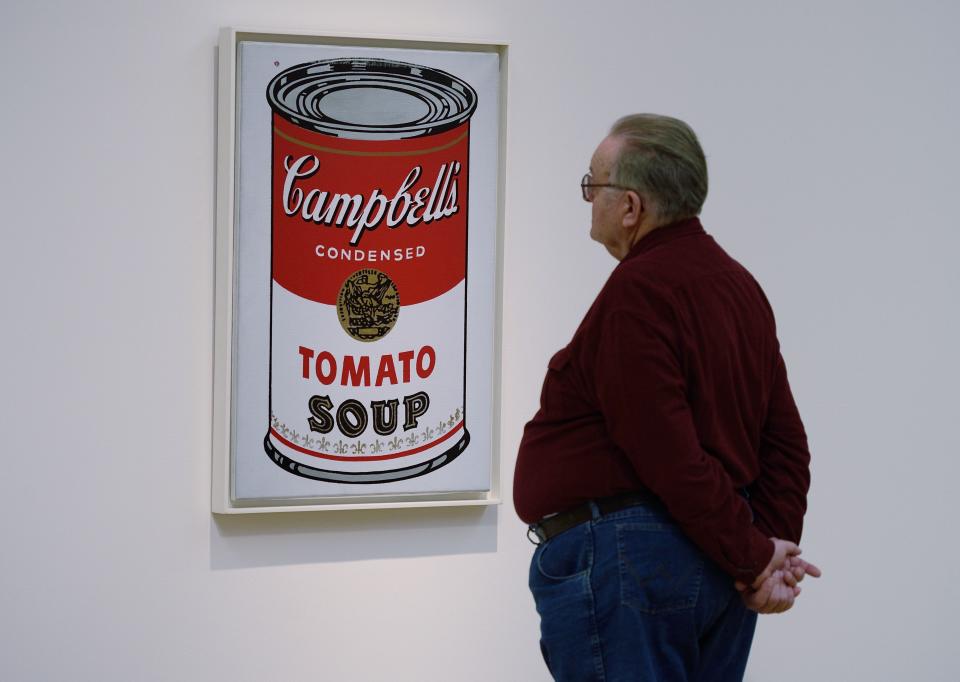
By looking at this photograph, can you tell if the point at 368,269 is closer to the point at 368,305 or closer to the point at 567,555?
the point at 368,305

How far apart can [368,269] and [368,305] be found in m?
0.08

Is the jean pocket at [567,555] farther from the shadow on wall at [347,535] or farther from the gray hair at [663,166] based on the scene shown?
the shadow on wall at [347,535]

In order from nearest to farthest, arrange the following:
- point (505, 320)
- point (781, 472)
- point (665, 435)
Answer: point (665, 435) → point (781, 472) → point (505, 320)

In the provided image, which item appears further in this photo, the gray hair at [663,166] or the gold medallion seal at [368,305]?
the gold medallion seal at [368,305]

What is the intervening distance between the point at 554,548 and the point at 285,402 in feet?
3.24

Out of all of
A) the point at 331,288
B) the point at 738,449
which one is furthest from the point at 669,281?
the point at 331,288

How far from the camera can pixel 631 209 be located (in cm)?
179

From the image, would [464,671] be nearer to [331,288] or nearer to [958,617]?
[331,288]

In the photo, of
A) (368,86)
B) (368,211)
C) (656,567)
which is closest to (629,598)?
(656,567)

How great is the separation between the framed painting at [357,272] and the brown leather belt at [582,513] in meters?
0.85

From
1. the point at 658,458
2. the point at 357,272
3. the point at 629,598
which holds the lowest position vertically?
the point at 629,598

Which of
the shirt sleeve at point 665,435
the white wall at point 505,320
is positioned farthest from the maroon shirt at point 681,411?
the white wall at point 505,320

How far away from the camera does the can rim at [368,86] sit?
2.53 m

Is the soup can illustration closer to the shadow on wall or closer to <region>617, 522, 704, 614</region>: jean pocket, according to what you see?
the shadow on wall
